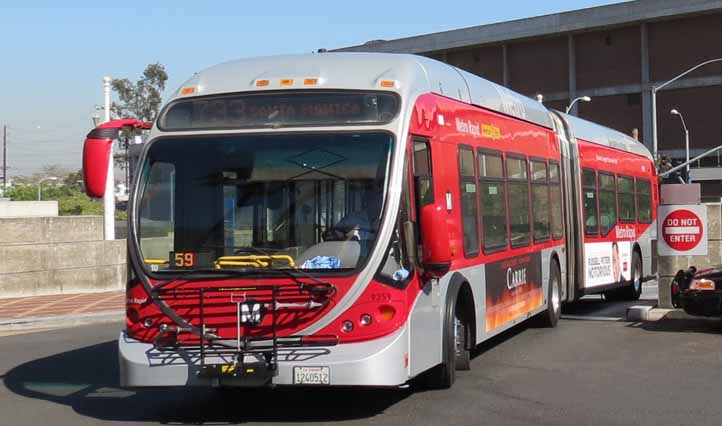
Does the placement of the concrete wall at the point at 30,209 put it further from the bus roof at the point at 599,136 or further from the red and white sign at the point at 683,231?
the red and white sign at the point at 683,231

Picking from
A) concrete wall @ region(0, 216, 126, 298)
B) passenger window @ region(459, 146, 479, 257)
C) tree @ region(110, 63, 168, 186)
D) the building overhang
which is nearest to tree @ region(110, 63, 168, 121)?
tree @ region(110, 63, 168, 186)

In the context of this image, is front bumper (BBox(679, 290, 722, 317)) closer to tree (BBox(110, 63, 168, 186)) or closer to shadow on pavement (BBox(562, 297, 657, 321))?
shadow on pavement (BBox(562, 297, 657, 321))

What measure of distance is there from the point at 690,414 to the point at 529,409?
52.3 inches

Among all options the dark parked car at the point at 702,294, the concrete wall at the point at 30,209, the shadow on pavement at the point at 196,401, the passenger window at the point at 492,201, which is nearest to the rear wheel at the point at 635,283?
the dark parked car at the point at 702,294

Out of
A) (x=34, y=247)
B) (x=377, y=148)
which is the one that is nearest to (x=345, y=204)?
(x=377, y=148)

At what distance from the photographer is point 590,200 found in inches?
718

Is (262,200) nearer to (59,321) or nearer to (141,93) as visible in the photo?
(59,321)

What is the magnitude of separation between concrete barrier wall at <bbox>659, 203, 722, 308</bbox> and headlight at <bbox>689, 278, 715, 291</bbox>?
7.31ft

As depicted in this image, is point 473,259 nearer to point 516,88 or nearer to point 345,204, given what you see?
point 345,204

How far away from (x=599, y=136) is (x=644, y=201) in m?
3.52

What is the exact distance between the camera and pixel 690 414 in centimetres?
891

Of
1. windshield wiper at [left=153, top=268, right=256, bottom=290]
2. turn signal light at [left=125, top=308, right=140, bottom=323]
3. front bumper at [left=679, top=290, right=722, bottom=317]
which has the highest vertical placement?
windshield wiper at [left=153, top=268, right=256, bottom=290]

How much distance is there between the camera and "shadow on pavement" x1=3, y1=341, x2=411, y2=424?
365 inches

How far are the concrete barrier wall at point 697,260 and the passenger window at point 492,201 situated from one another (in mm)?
4688
